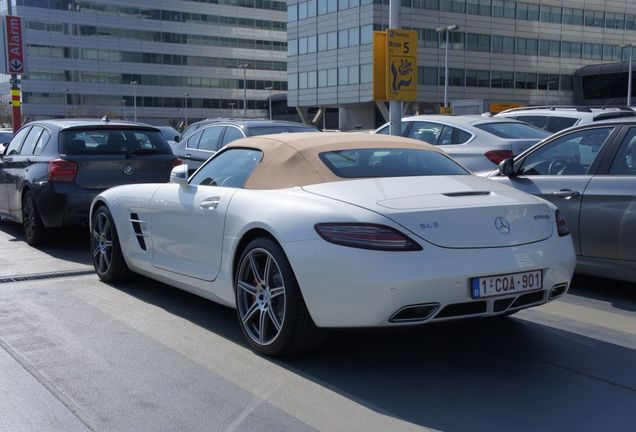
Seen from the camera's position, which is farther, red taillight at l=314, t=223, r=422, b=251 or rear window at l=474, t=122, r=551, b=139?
rear window at l=474, t=122, r=551, b=139

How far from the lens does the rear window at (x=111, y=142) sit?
869 centimetres

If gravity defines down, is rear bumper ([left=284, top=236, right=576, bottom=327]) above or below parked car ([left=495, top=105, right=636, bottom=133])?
below

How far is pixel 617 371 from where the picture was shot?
4188mm

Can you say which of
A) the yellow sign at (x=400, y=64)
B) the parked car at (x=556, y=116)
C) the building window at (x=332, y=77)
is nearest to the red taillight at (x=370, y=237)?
the yellow sign at (x=400, y=64)

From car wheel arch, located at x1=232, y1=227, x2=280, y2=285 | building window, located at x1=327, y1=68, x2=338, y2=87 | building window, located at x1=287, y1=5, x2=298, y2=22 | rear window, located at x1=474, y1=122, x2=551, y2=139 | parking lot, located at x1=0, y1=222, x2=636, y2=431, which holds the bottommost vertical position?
parking lot, located at x1=0, y1=222, x2=636, y2=431

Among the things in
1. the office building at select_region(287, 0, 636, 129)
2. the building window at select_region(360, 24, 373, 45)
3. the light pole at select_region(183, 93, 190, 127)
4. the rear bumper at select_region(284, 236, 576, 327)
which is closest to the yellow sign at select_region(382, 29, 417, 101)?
the rear bumper at select_region(284, 236, 576, 327)

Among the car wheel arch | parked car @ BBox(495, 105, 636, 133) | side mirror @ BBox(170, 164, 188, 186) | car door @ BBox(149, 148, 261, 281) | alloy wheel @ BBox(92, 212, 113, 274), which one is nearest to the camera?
the car wheel arch

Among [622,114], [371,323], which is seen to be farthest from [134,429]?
[622,114]

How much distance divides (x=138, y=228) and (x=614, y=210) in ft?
13.9

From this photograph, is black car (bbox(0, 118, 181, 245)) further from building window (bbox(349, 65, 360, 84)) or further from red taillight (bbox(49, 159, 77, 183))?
building window (bbox(349, 65, 360, 84))

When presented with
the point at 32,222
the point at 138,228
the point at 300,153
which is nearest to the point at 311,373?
the point at 300,153

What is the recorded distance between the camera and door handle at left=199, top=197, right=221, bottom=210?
4.95 meters

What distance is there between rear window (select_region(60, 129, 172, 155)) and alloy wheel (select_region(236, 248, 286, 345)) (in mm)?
4895

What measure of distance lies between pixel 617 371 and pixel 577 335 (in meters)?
0.75
